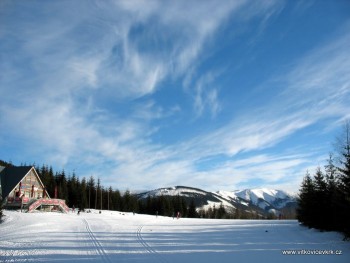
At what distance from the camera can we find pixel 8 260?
1766 centimetres

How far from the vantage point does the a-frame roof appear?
5507 cm

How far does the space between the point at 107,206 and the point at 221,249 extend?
7797 cm

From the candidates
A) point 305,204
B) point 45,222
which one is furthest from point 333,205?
point 45,222

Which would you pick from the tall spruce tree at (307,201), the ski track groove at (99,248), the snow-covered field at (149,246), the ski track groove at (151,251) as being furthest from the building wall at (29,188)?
the tall spruce tree at (307,201)

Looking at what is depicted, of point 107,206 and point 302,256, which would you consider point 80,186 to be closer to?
point 107,206

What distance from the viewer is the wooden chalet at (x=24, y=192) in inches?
1903

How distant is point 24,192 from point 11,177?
3.63 m

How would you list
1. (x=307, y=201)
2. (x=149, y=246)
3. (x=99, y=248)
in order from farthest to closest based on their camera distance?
(x=307, y=201), (x=149, y=246), (x=99, y=248)

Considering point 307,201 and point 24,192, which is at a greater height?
point 24,192

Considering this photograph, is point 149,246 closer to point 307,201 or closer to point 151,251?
point 151,251

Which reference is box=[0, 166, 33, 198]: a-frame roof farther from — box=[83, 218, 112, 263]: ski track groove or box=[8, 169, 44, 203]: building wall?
box=[83, 218, 112, 263]: ski track groove

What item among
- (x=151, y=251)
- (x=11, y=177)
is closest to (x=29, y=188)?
(x=11, y=177)

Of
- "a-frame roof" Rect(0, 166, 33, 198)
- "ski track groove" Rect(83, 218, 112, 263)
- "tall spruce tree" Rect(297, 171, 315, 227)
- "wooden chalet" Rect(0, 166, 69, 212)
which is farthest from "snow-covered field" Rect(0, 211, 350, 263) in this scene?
"a-frame roof" Rect(0, 166, 33, 198)

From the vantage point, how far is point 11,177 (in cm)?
5794
